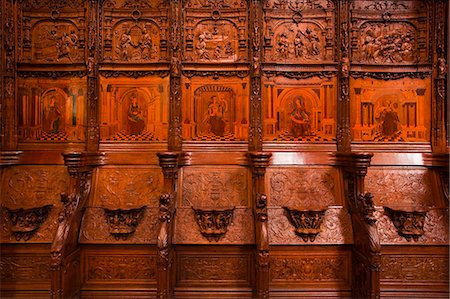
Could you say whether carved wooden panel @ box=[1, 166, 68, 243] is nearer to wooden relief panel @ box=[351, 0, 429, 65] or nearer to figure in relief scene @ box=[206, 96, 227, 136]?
figure in relief scene @ box=[206, 96, 227, 136]

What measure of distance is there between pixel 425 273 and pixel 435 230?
0.53m

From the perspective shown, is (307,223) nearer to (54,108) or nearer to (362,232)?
(362,232)

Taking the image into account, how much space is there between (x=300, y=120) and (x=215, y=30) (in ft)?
5.72

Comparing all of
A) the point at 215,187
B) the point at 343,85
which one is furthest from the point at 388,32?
the point at 215,187

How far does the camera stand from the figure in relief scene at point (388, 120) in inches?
201

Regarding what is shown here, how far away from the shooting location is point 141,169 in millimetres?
4938

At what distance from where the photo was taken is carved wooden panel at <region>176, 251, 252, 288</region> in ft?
14.6

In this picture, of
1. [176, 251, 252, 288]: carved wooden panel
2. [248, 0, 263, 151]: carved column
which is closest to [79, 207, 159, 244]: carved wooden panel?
[176, 251, 252, 288]: carved wooden panel

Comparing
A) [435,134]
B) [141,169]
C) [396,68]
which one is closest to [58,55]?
[141,169]

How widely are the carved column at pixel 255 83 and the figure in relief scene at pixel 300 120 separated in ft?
1.59

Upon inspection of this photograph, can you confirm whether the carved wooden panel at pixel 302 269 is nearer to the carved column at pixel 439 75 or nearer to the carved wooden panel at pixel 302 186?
the carved wooden panel at pixel 302 186

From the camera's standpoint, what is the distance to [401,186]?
4824mm

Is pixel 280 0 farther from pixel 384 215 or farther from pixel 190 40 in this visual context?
pixel 384 215

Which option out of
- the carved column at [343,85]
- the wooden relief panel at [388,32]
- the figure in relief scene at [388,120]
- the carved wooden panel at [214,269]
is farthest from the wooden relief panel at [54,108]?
the figure in relief scene at [388,120]
